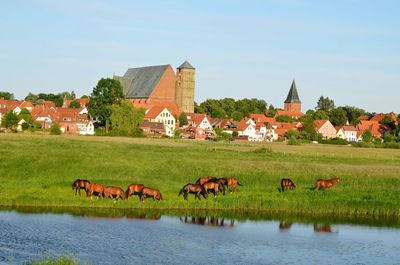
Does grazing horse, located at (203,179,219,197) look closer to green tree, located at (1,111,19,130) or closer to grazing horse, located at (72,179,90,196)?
grazing horse, located at (72,179,90,196)

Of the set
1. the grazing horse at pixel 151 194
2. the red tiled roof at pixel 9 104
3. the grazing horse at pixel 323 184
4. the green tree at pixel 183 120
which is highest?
the red tiled roof at pixel 9 104

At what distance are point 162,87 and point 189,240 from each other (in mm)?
156138

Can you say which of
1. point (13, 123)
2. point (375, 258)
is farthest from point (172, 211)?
point (13, 123)

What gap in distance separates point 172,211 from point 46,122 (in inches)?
4919

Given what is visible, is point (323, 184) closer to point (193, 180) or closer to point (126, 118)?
point (193, 180)

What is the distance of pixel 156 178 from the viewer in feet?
152

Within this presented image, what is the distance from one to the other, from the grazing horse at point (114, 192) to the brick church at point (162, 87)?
141595 millimetres

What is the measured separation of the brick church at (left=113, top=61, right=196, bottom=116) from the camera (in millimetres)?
183250

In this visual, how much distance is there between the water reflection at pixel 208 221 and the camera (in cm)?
3444

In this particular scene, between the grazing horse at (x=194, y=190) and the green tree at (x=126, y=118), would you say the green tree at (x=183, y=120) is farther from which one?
the grazing horse at (x=194, y=190)

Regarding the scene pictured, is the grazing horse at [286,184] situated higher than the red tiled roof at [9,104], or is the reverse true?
the red tiled roof at [9,104]

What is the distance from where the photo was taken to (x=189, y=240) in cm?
2969

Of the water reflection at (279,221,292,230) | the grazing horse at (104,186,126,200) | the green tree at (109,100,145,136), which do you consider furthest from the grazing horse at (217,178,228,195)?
the green tree at (109,100,145,136)

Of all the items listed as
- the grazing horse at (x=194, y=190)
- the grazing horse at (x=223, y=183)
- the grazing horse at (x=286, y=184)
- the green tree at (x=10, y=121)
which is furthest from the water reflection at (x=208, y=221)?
the green tree at (x=10, y=121)
